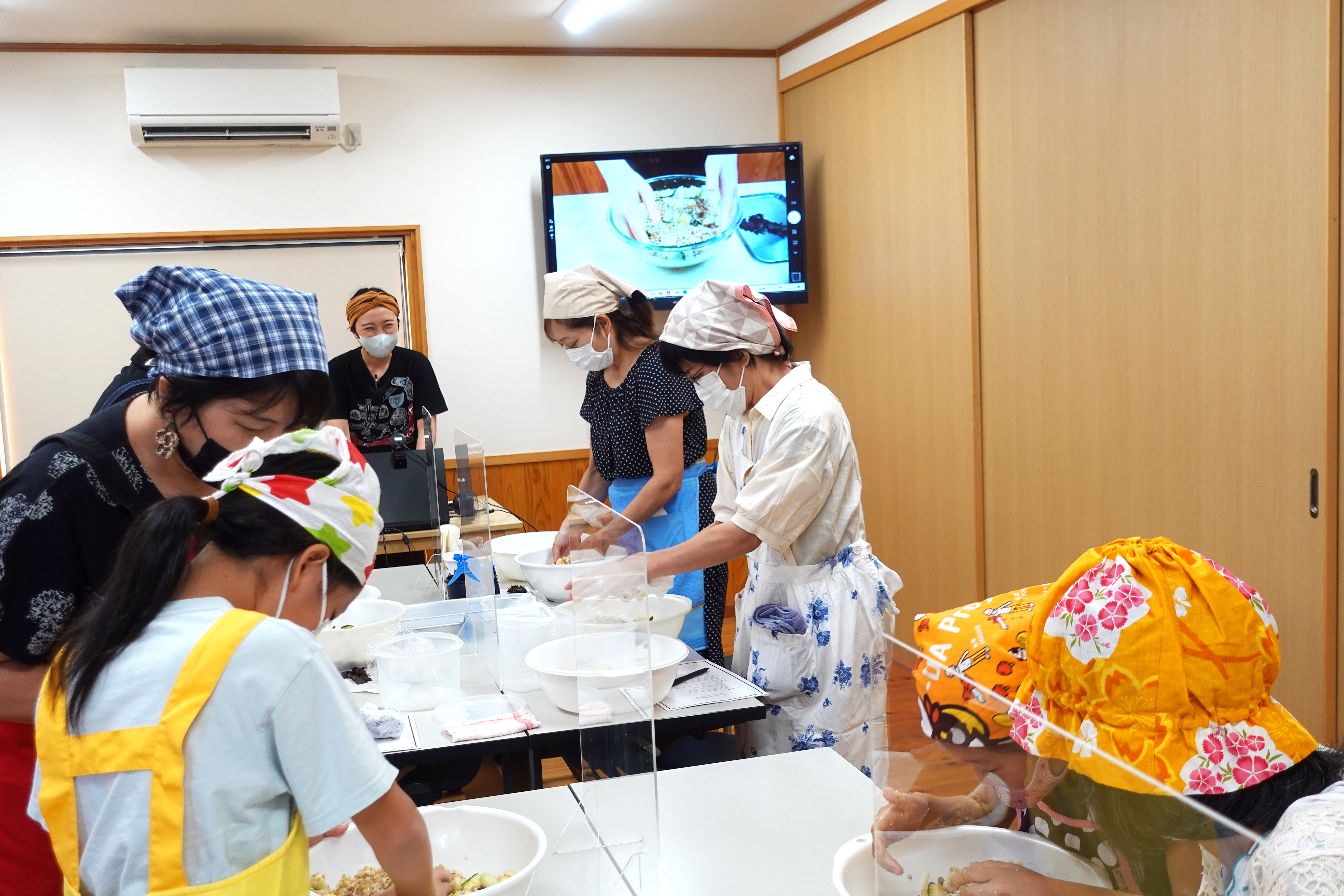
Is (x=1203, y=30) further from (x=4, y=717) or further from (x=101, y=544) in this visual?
(x=4, y=717)

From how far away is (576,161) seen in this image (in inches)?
189

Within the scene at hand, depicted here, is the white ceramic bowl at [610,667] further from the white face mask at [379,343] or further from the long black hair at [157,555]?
the white face mask at [379,343]

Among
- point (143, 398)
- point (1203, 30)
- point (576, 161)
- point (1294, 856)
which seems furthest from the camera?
point (576, 161)

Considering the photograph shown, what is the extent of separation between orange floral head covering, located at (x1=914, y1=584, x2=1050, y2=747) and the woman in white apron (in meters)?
0.91

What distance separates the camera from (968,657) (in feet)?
3.64

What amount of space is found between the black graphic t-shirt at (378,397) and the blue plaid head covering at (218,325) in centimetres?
312

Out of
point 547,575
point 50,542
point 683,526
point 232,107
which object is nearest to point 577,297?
point 683,526

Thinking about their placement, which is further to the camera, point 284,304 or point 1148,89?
point 1148,89

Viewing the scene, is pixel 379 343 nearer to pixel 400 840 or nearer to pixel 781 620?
pixel 781 620

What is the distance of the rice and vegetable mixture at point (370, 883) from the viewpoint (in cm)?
127

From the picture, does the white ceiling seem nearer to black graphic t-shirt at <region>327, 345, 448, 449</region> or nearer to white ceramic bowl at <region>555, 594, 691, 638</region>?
black graphic t-shirt at <region>327, 345, 448, 449</region>

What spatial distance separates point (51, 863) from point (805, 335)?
4.39 metres

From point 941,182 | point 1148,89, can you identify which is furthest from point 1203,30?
point 941,182

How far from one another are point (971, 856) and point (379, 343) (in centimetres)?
386
